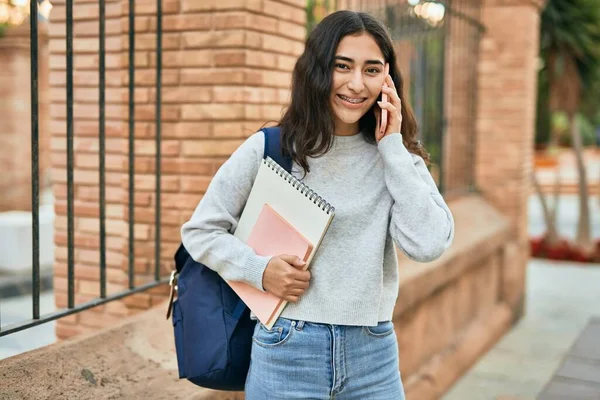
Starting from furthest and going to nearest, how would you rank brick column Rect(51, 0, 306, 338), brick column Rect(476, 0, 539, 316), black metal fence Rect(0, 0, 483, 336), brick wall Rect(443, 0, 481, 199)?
brick column Rect(476, 0, 539, 316) → brick wall Rect(443, 0, 481, 199) → brick column Rect(51, 0, 306, 338) → black metal fence Rect(0, 0, 483, 336)

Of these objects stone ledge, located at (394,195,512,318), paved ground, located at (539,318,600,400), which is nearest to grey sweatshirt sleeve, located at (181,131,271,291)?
stone ledge, located at (394,195,512,318)

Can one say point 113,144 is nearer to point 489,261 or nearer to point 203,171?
point 203,171

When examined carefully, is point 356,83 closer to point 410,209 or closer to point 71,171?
point 410,209

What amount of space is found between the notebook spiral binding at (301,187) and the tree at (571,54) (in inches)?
377

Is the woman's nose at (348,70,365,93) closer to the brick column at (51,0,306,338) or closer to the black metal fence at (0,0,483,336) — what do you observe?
the black metal fence at (0,0,483,336)

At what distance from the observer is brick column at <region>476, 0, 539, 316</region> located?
7.37 metres

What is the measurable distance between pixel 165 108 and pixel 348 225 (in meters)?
1.66

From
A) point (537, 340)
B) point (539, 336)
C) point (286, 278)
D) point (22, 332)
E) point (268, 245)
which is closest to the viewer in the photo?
point (286, 278)

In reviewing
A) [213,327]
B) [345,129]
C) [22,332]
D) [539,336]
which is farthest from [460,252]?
[213,327]

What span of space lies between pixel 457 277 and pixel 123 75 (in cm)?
320

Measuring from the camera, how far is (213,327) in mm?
2146

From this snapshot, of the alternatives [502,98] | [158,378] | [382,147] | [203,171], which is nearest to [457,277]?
[502,98]

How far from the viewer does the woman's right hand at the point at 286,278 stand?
6.63ft

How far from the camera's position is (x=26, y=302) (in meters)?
7.04
